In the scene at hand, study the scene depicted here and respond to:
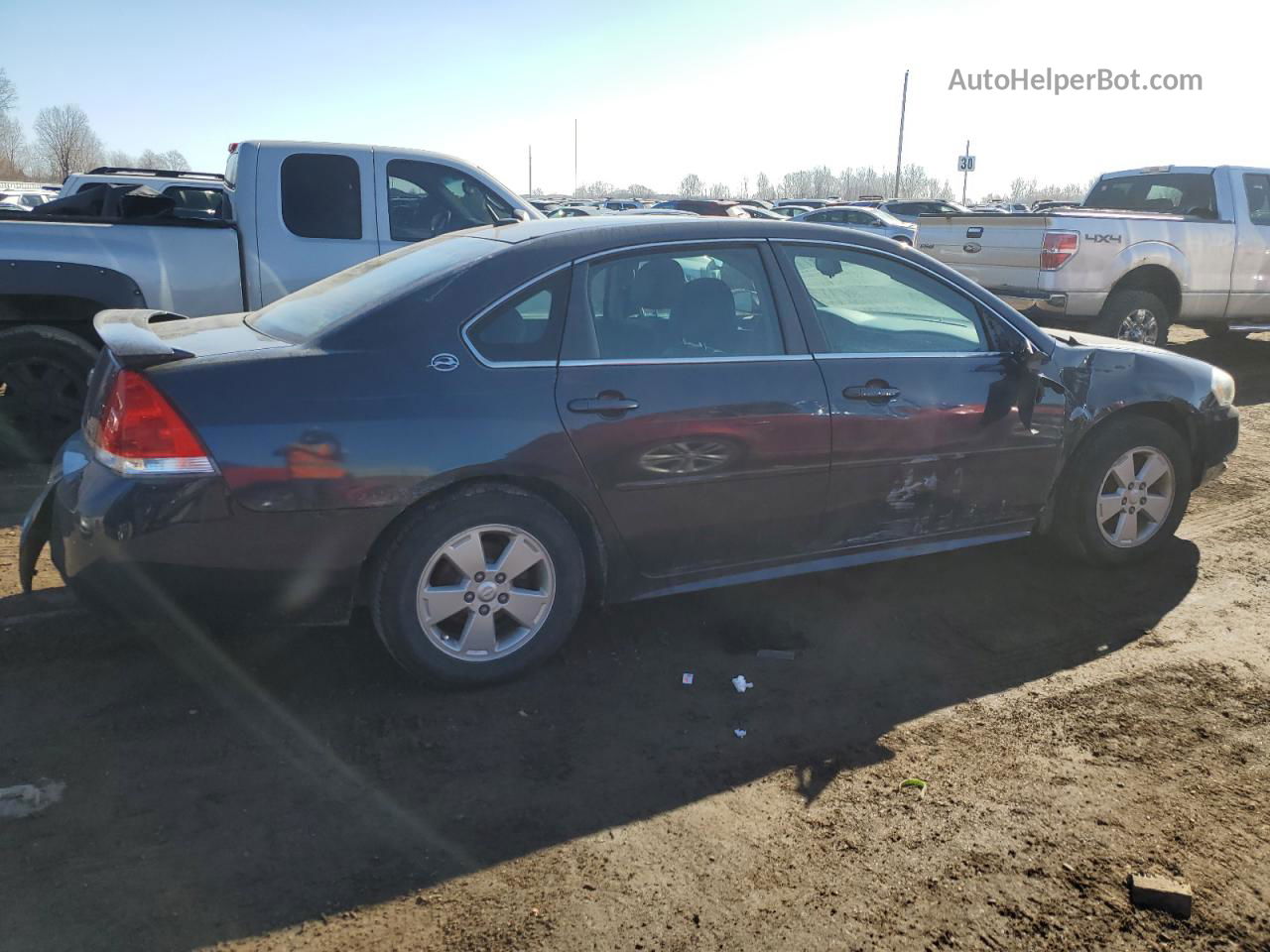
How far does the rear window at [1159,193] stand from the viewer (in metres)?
10.7

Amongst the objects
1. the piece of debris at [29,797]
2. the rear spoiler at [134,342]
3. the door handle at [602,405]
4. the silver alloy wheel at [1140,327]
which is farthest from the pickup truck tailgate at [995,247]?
the piece of debris at [29,797]

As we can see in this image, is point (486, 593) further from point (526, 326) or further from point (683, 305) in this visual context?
point (683, 305)

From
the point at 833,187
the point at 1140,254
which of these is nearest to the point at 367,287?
the point at 1140,254

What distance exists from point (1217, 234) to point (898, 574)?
7.86 meters

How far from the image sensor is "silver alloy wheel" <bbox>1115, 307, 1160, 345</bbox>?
9.84m

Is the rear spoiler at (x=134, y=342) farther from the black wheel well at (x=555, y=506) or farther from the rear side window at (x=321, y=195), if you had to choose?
the rear side window at (x=321, y=195)

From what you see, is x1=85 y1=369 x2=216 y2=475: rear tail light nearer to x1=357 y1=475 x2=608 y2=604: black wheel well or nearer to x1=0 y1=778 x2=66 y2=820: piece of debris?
x1=357 y1=475 x2=608 y2=604: black wheel well

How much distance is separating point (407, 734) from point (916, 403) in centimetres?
234

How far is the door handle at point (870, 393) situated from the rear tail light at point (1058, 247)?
6.19m

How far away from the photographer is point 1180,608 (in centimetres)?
447

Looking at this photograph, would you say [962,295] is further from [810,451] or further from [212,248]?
[212,248]

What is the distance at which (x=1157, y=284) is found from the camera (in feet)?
33.7

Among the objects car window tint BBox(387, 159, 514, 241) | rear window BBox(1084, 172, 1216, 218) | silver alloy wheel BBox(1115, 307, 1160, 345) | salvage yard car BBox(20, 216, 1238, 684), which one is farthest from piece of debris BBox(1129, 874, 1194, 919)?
rear window BBox(1084, 172, 1216, 218)

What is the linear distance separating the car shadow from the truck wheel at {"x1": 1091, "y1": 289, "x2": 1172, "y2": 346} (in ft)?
18.8
